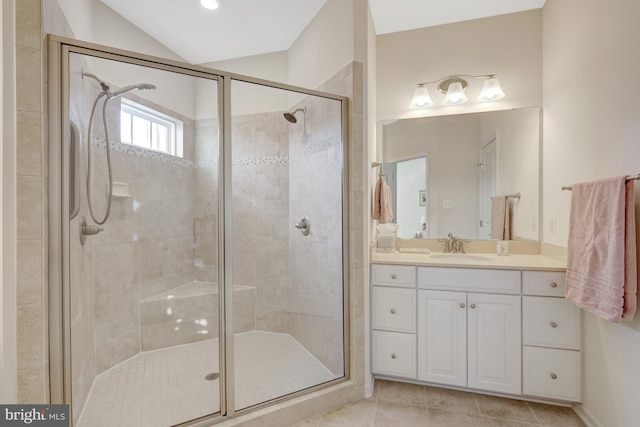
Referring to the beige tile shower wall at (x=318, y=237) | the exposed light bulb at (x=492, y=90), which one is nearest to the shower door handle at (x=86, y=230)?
the beige tile shower wall at (x=318, y=237)

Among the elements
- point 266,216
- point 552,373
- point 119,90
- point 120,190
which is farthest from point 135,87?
point 552,373

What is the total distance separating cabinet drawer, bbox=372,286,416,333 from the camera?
1978 millimetres

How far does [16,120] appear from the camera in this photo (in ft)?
3.76

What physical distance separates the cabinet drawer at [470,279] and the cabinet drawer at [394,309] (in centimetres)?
14

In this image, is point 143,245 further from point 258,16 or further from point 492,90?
point 492,90

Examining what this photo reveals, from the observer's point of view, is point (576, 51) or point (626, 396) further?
point (576, 51)

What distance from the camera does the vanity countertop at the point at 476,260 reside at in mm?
1825

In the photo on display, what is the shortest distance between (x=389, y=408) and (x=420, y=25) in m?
2.82

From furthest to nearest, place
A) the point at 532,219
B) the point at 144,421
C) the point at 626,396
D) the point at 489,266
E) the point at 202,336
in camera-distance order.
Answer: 1. the point at 532,219
2. the point at 202,336
3. the point at 489,266
4. the point at 144,421
5. the point at 626,396

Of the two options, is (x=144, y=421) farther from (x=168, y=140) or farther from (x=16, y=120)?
(x=168, y=140)

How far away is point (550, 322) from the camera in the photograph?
176cm

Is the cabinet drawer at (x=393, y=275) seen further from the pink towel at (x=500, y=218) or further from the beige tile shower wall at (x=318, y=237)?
the pink towel at (x=500, y=218)

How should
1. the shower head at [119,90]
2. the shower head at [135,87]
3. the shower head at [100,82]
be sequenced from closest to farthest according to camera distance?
the shower head at [100,82] < the shower head at [119,90] < the shower head at [135,87]

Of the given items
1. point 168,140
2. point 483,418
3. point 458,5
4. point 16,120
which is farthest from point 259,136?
point 483,418
